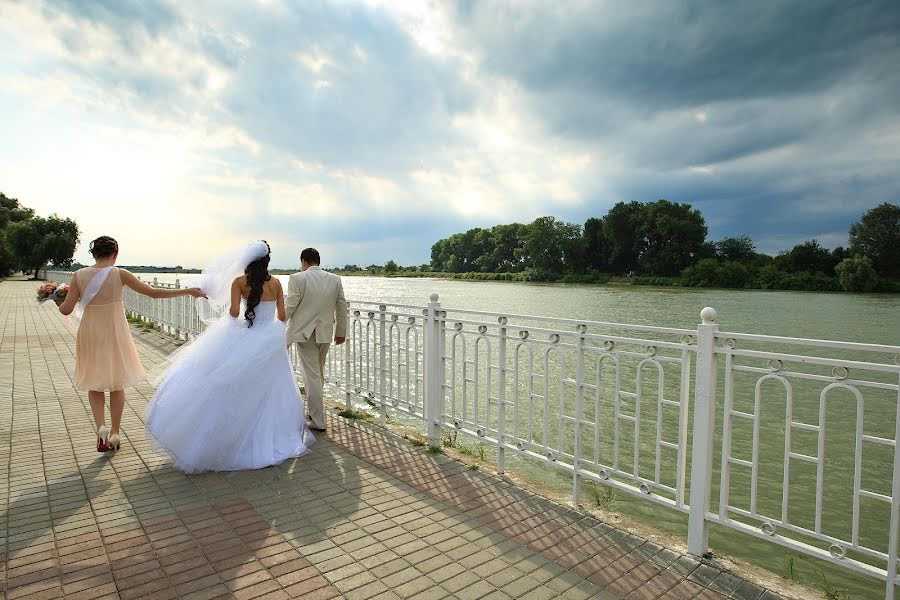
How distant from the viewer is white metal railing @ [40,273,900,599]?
305cm

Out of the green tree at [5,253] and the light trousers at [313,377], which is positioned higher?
the green tree at [5,253]

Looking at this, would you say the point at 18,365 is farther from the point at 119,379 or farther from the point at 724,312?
the point at 724,312

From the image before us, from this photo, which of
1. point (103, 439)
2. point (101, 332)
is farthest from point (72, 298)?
point (103, 439)

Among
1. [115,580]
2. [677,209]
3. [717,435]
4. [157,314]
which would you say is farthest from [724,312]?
[677,209]

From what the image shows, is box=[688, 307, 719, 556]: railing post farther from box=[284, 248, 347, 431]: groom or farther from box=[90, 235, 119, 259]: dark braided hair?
box=[90, 235, 119, 259]: dark braided hair

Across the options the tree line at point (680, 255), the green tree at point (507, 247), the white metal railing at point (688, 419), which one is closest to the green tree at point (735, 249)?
the tree line at point (680, 255)

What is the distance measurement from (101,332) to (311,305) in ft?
6.29

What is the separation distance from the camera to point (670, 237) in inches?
2972

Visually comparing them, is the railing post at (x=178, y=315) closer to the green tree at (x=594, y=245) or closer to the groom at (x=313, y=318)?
the groom at (x=313, y=318)

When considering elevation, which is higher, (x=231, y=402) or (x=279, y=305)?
(x=279, y=305)

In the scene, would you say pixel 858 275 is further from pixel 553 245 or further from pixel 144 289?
pixel 144 289

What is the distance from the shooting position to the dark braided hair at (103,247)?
190 inches

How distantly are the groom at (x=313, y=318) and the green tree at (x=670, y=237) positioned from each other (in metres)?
75.2

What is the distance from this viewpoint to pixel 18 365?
9344 mm
